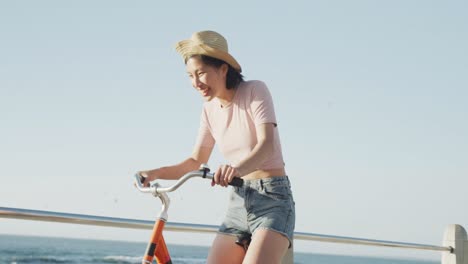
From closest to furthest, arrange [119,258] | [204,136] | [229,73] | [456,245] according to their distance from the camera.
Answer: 1. [229,73]
2. [204,136]
3. [456,245]
4. [119,258]

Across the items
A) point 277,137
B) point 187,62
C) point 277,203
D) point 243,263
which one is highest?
point 187,62

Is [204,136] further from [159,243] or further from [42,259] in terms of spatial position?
[42,259]

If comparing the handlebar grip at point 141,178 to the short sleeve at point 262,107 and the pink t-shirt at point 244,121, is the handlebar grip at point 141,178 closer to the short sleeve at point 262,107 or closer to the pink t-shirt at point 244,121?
the pink t-shirt at point 244,121

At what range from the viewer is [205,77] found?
8.44ft

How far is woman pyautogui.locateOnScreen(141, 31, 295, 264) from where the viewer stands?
250 centimetres

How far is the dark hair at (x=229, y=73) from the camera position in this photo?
2592mm

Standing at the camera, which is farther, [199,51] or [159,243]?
[199,51]

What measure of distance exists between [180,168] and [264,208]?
395 millimetres

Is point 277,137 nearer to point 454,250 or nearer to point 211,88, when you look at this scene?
point 211,88

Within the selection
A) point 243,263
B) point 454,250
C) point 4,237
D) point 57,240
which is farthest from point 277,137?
point 4,237

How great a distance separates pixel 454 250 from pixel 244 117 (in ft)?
9.55

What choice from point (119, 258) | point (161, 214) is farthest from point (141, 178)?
point (119, 258)

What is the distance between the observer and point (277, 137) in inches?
104

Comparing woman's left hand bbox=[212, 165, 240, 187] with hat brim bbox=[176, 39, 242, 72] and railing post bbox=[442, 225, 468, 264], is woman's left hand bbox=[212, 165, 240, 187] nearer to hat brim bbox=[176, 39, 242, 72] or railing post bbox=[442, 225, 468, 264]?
hat brim bbox=[176, 39, 242, 72]
